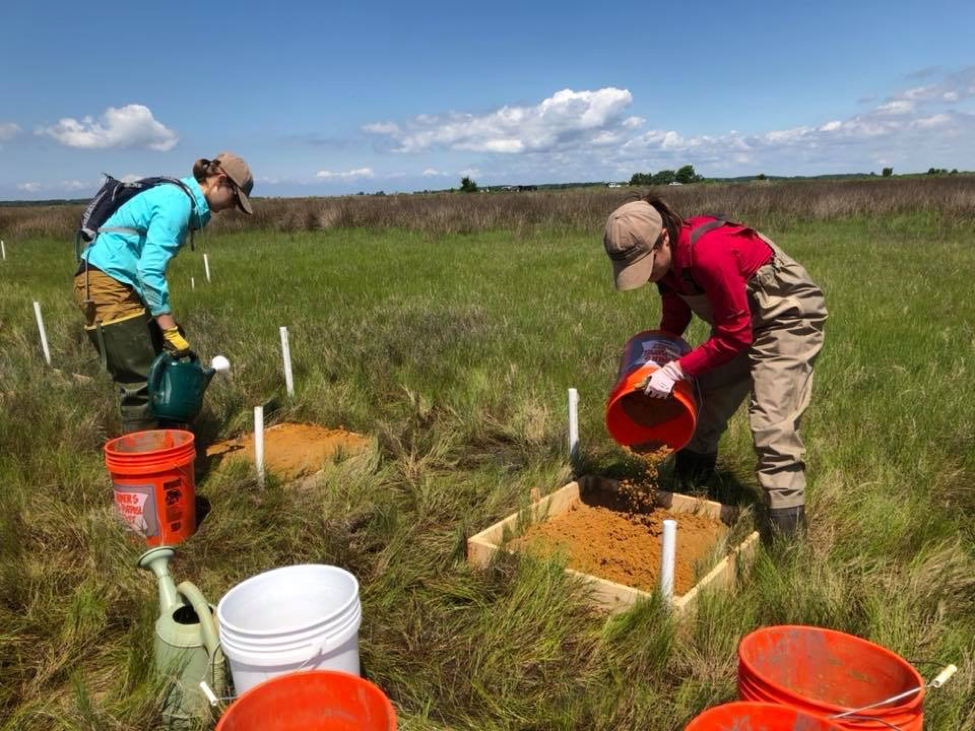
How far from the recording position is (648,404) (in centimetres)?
360

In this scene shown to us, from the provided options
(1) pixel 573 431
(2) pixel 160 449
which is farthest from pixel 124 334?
(1) pixel 573 431

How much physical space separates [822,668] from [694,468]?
2.00 metres

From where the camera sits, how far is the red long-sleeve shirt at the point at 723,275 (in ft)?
9.14

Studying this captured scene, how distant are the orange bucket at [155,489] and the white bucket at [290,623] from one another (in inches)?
49.8

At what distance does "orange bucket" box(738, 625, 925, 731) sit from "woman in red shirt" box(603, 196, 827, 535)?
118 cm

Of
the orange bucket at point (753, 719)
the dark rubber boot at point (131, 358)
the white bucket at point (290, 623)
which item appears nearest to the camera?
the orange bucket at point (753, 719)

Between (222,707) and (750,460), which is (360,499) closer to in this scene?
(222,707)

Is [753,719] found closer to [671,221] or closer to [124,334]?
[671,221]

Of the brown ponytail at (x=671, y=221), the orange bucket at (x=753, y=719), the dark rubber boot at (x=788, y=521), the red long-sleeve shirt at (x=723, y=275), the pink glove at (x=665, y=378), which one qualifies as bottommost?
the dark rubber boot at (x=788, y=521)

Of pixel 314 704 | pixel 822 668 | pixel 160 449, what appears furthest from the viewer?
pixel 160 449

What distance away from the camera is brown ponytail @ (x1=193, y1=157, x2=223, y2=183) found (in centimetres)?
379

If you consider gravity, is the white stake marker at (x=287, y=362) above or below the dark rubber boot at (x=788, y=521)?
above

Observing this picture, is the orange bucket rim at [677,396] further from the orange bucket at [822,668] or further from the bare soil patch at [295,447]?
the bare soil patch at [295,447]

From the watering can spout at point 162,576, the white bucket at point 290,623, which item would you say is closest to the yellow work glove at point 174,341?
the watering can spout at point 162,576
